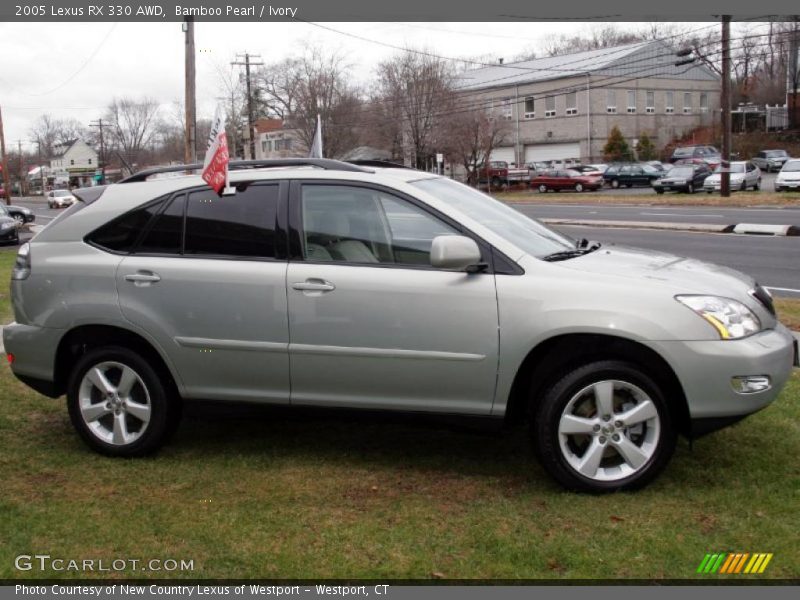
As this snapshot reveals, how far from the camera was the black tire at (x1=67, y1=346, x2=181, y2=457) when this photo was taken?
511 cm

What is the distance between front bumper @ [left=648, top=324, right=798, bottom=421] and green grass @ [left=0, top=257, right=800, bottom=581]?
463 millimetres

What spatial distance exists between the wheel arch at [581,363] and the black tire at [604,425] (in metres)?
0.05

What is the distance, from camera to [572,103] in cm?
6769

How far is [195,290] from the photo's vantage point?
4965 mm

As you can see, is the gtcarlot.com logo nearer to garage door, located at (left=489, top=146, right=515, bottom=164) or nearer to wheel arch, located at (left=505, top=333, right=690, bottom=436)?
wheel arch, located at (left=505, top=333, right=690, bottom=436)

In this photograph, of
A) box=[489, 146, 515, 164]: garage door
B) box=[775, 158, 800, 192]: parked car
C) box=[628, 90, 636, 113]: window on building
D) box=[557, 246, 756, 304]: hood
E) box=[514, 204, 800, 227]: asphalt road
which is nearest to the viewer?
box=[557, 246, 756, 304]: hood

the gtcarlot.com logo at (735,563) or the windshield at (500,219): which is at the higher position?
the windshield at (500,219)

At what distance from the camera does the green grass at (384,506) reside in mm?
3781

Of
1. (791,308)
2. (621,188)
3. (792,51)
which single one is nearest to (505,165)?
(621,188)

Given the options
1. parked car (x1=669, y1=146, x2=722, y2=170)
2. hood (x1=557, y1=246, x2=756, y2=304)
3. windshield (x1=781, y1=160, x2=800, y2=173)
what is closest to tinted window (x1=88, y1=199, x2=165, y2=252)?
hood (x1=557, y1=246, x2=756, y2=304)

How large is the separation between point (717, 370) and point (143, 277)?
10.5ft

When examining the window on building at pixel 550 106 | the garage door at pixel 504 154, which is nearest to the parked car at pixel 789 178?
the window on building at pixel 550 106

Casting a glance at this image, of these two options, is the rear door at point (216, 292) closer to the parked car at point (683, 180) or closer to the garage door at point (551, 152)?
the parked car at point (683, 180)

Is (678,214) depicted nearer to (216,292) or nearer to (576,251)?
(576,251)
